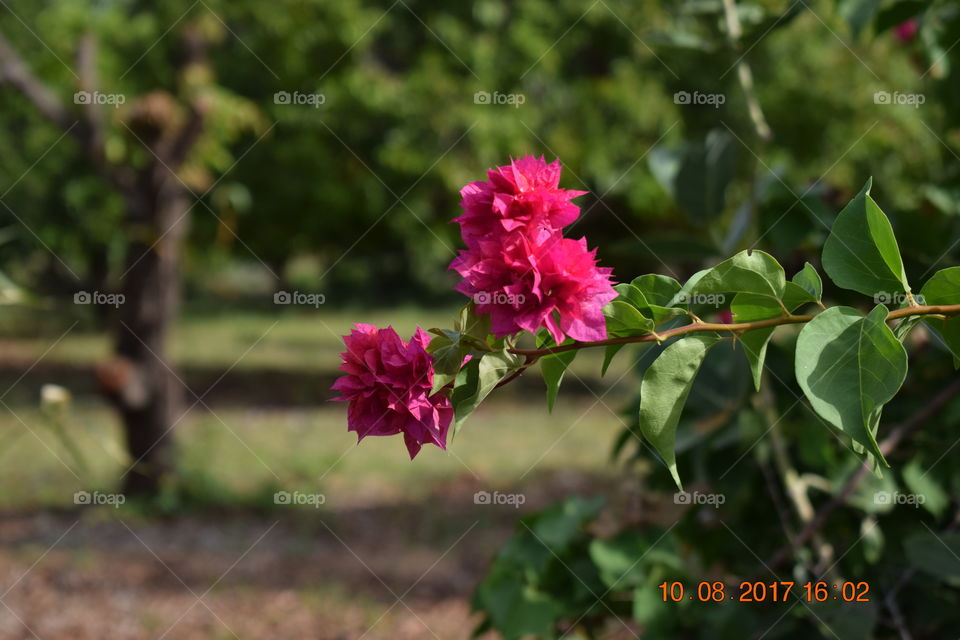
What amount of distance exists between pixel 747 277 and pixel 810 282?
66mm

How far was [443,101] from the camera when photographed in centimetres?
770

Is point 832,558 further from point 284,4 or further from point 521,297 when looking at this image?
point 284,4

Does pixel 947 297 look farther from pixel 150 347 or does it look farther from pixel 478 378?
pixel 150 347

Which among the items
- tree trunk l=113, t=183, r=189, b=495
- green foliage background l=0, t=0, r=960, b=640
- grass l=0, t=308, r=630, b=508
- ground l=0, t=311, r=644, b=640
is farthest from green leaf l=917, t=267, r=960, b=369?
tree trunk l=113, t=183, r=189, b=495

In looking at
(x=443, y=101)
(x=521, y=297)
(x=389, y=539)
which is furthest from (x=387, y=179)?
(x=521, y=297)

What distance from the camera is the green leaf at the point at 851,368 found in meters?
0.79

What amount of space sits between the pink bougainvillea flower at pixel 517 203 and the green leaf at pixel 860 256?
277 mm

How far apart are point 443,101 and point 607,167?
155cm

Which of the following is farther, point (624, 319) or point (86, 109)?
point (86, 109)

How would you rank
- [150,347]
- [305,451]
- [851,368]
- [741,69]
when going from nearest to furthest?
[851,368]
[741,69]
[150,347]
[305,451]

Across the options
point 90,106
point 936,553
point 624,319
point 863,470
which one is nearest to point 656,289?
point 624,319

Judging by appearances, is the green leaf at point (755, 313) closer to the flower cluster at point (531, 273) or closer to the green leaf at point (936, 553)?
the flower cluster at point (531, 273)

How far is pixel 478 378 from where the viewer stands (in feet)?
2.79
